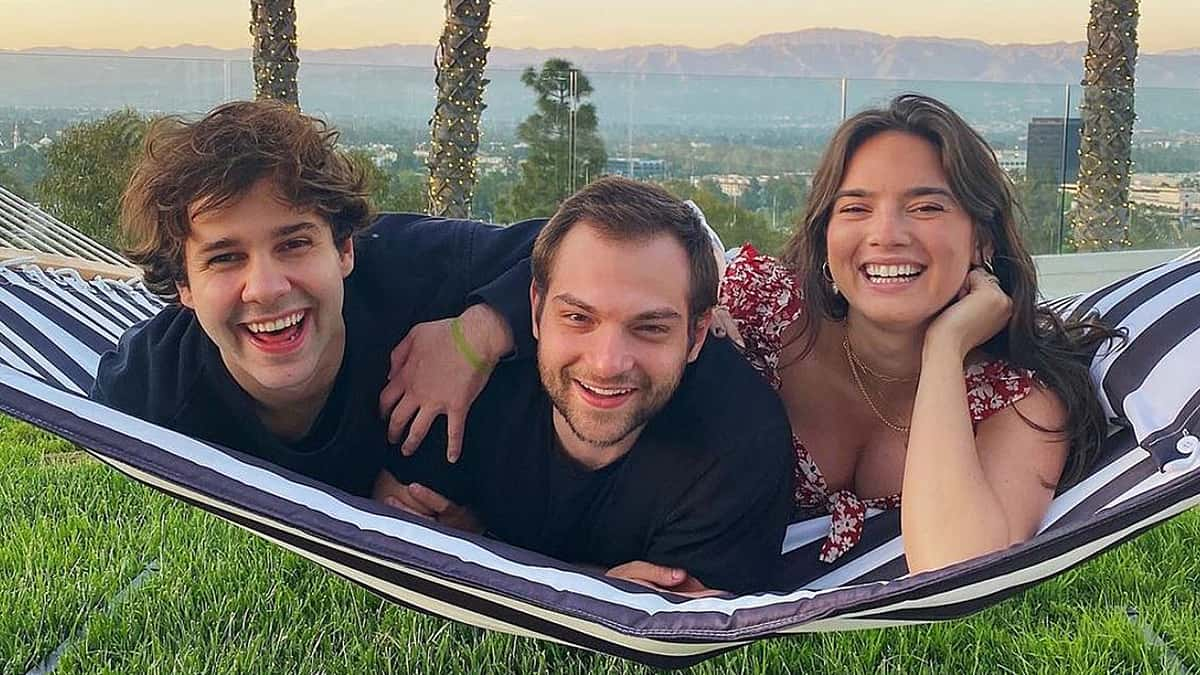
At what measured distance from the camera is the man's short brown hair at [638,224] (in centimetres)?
165

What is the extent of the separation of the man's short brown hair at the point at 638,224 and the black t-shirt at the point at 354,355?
185 millimetres

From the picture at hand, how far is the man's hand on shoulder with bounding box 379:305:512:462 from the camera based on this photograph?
1.82 m

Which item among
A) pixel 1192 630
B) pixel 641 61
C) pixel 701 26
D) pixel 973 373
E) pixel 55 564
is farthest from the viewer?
pixel 701 26

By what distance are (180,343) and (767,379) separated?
0.99 meters

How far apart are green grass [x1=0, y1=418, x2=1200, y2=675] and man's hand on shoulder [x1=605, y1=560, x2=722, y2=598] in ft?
1.47

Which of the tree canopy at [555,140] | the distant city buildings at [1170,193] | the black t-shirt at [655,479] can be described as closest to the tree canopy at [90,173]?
the tree canopy at [555,140]

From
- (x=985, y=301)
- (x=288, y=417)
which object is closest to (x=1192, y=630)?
(x=985, y=301)

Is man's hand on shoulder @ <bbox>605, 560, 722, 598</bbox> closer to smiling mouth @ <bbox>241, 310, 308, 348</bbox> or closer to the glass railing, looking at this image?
smiling mouth @ <bbox>241, 310, 308, 348</bbox>

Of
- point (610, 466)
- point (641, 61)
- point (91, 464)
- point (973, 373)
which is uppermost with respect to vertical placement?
point (641, 61)

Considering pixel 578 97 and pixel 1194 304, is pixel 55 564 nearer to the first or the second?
pixel 1194 304

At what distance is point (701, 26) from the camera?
30.2 ft

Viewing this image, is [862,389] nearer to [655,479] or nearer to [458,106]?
[655,479]

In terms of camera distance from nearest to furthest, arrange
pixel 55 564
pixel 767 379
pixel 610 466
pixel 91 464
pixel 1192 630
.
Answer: pixel 610 466 < pixel 767 379 < pixel 1192 630 < pixel 55 564 < pixel 91 464

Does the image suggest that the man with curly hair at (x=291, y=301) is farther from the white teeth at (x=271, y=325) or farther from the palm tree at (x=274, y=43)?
the palm tree at (x=274, y=43)
